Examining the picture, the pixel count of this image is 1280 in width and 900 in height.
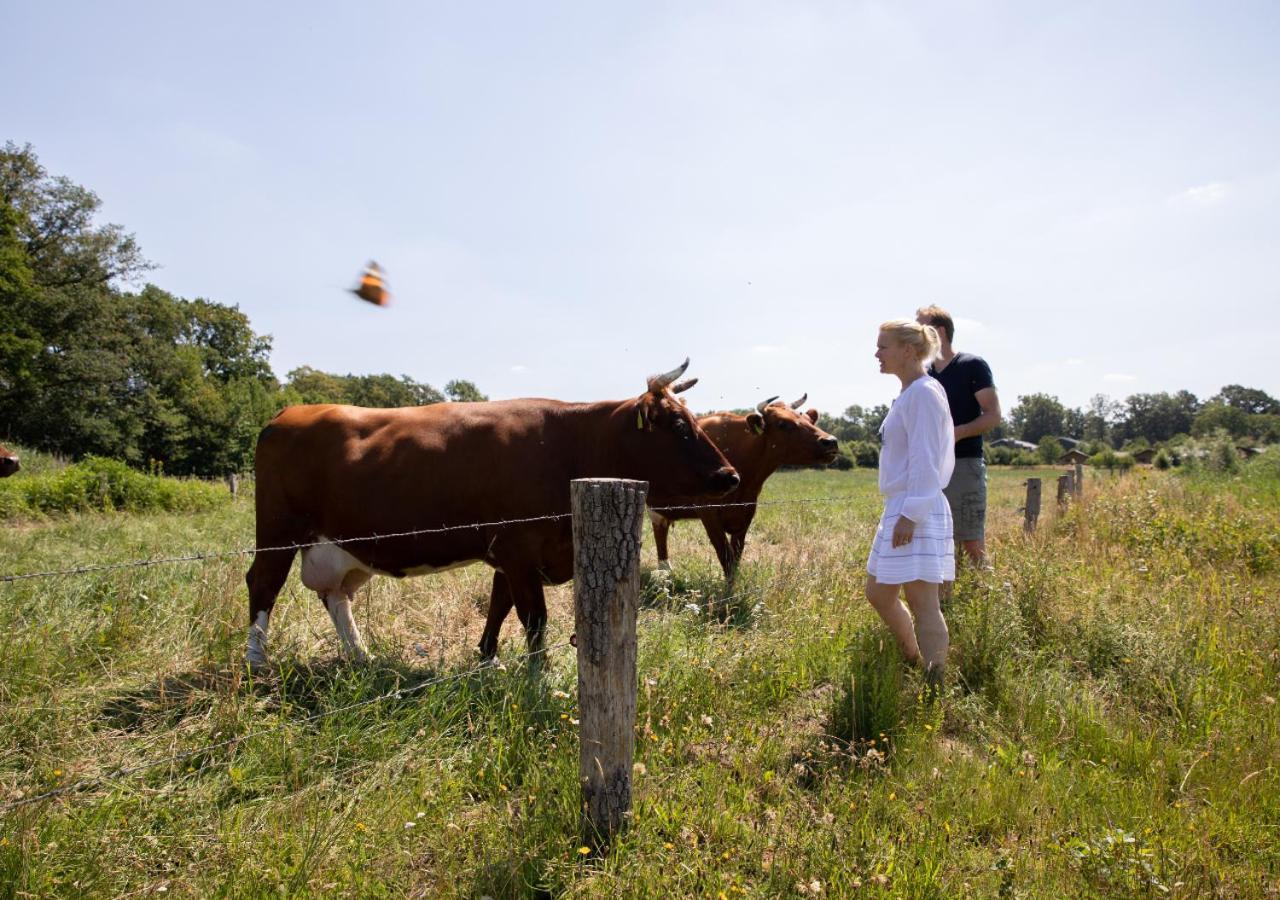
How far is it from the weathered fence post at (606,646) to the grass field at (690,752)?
0.16 metres

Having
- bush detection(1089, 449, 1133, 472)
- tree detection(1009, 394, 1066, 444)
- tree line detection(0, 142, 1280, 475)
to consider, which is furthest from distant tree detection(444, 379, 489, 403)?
tree detection(1009, 394, 1066, 444)

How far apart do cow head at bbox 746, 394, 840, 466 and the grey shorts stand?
271 cm

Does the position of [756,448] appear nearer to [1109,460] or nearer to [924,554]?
[924,554]

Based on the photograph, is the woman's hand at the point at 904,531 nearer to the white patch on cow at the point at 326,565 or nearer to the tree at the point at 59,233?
the white patch on cow at the point at 326,565

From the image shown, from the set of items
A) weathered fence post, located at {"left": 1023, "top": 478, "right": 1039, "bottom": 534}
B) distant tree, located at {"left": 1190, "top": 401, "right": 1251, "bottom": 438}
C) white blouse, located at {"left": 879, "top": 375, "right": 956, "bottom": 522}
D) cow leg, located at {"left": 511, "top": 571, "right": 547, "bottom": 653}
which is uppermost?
distant tree, located at {"left": 1190, "top": 401, "right": 1251, "bottom": 438}

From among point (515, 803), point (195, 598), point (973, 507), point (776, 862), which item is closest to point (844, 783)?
point (776, 862)

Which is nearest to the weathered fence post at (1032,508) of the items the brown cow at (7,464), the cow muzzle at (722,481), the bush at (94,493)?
the cow muzzle at (722,481)

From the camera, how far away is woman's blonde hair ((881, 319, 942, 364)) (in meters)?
3.66

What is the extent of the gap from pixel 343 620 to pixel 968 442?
4.73m

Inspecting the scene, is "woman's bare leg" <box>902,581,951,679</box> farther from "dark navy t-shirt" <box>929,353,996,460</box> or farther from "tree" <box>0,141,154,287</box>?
"tree" <box>0,141,154,287</box>

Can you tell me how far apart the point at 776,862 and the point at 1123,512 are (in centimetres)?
920

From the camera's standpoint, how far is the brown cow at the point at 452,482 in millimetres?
4723

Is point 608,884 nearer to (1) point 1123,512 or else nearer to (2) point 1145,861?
(2) point 1145,861

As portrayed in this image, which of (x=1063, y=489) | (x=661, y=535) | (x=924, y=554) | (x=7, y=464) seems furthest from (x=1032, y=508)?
(x=7, y=464)
